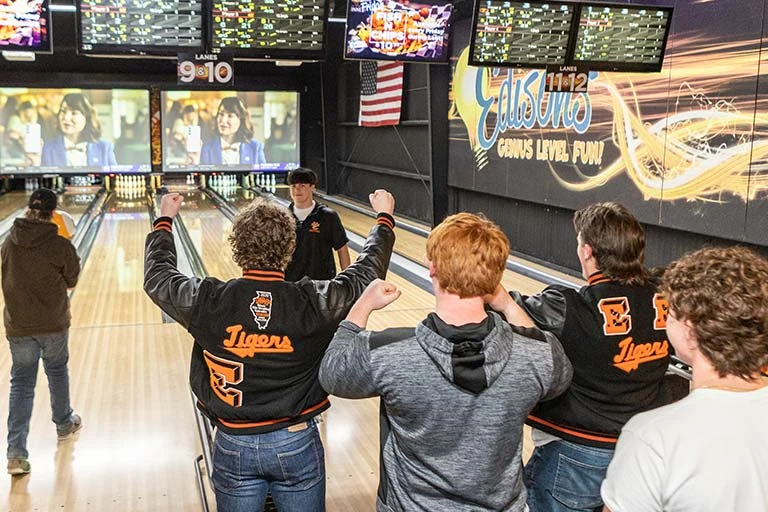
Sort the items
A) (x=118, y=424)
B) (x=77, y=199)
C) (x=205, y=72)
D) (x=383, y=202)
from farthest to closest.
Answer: (x=77, y=199), (x=205, y=72), (x=118, y=424), (x=383, y=202)

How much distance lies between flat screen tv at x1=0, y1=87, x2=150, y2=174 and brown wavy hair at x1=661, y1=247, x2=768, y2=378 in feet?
48.3

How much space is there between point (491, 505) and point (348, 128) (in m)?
13.8

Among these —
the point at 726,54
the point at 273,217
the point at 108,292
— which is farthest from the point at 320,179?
the point at 273,217

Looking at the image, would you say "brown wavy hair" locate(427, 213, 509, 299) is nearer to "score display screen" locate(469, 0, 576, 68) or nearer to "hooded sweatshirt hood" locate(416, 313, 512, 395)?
"hooded sweatshirt hood" locate(416, 313, 512, 395)

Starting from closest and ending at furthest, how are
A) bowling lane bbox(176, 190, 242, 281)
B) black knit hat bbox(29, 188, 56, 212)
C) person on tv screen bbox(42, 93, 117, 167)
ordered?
black knit hat bbox(29, 188, 56, 212) < bowling lane bbox(176, 190, 242, 281) < person on tv screen bbox(42, 93, 117, 167)

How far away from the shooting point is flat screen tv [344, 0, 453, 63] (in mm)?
5992

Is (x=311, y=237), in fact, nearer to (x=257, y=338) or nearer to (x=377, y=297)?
(x=257, y=338)

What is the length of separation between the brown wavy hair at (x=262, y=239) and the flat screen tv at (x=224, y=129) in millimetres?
13417

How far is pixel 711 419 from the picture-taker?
1048 millimetres

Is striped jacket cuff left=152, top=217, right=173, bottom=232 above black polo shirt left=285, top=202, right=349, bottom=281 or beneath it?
above

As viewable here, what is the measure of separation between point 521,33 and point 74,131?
454 inches

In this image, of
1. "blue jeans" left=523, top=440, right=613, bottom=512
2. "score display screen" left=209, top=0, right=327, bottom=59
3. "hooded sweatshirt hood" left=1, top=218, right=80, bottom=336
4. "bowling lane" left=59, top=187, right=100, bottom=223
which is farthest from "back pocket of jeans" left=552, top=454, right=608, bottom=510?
"bowling lane" left=59, top=187, right=100, bottom=223

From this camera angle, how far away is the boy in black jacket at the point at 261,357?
71.9 inches

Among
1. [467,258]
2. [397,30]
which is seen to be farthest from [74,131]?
[467,258]
